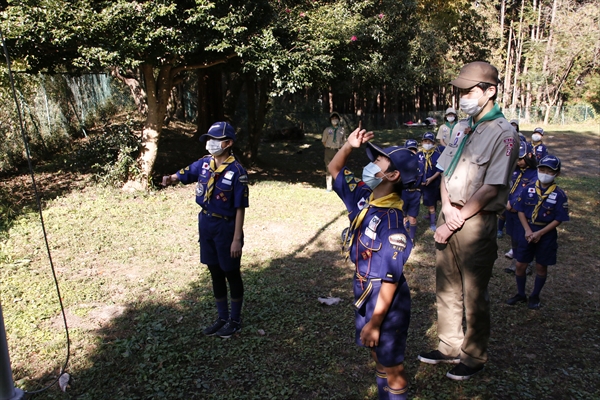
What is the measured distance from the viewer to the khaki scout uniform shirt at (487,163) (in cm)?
348

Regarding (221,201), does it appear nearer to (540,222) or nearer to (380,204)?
(380,204)

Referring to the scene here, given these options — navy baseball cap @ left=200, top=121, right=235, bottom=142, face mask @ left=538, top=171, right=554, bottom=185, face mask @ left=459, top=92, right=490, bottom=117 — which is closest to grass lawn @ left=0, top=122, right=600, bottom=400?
face mask @ left=538, top=171, right=554, bottom=185

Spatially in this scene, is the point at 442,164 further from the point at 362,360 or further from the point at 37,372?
the point at 37,372

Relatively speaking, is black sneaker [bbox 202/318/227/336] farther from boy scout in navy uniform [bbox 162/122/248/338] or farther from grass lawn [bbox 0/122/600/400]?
boy scout in navy uniform [bbox 162/122/248/338]

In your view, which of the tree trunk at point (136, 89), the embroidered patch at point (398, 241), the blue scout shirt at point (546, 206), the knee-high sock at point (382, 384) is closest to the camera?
the embroidered patch at point (398, 241)

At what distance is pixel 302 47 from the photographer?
408 inches

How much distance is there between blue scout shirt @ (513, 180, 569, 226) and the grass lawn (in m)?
1.03

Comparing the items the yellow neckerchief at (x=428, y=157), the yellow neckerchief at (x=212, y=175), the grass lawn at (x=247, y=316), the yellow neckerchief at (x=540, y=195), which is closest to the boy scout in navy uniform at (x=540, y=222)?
the yellow neckerchief at (x=540, y=195)

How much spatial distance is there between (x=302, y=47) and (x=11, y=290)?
7.45 metres

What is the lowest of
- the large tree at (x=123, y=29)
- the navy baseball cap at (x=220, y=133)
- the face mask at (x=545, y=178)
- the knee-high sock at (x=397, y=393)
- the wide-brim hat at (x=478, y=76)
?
the knee-high sock at (x=397, y=393)

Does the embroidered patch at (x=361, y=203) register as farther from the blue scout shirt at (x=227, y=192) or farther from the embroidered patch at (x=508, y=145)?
the blue scout shirt at (x=227, y=192)

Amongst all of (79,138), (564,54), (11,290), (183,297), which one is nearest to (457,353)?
(183,297)

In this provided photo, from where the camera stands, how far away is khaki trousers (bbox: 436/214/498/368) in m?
3.66

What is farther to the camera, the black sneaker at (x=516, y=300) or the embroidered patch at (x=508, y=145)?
the black sneaker at (x=516, y=300)
